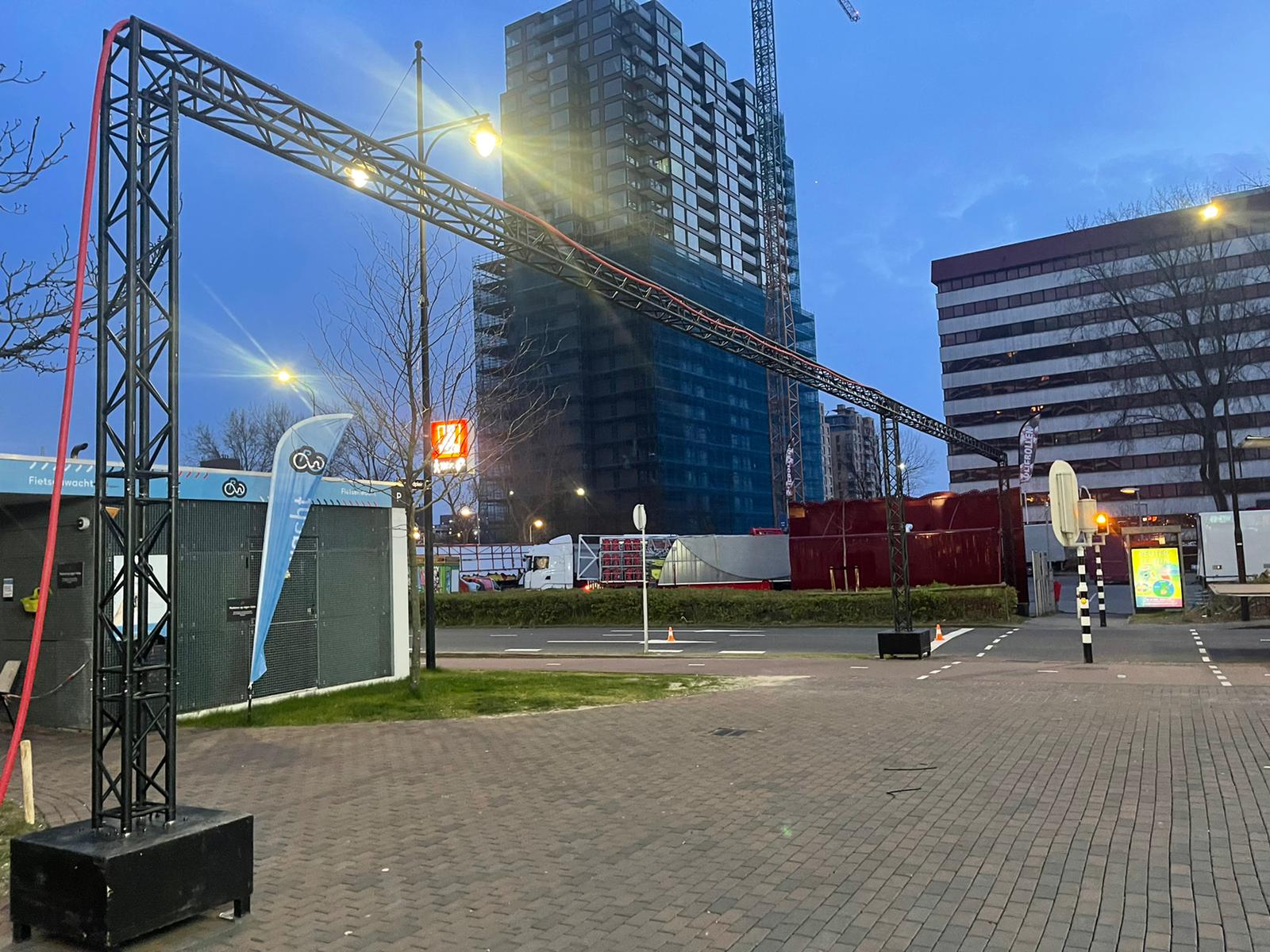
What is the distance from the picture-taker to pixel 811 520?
112 feet

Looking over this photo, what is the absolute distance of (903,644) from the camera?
17.6 meters

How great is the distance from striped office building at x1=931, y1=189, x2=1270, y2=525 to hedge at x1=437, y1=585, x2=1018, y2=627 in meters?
43.9

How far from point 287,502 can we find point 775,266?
90.7 m

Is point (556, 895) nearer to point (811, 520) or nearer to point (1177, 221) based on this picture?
point (811, 520)

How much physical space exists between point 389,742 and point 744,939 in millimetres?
6534

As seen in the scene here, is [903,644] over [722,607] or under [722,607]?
under

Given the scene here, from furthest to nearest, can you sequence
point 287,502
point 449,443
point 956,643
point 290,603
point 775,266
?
point 775,266
point 956,643
point 449,443
point 290,603
point 287,502

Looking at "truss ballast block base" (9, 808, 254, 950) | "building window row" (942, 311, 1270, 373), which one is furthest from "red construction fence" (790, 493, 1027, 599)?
"building window row" (942, 311, 1270, 373)

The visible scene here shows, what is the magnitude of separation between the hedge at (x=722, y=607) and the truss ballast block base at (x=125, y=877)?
74.3 ft

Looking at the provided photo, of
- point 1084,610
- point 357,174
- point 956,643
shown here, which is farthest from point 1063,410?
point 357,174

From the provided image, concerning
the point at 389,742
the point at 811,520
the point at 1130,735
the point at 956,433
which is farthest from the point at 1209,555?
the point at 389,742

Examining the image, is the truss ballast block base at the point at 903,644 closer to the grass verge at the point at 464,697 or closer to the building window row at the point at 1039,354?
the grass verge at the point at 464,697

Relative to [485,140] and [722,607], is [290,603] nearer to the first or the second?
[485,140]

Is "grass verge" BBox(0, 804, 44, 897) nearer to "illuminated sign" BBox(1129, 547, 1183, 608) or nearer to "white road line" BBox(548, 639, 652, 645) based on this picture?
"white road line" BBox(548, 639, 652, 645)
